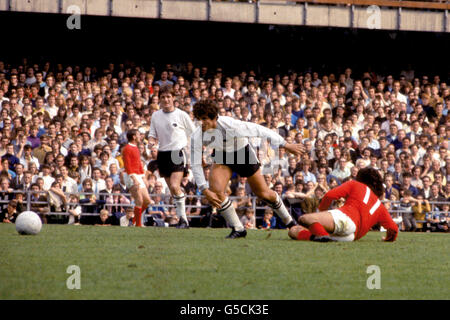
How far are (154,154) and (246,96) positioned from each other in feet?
12.6

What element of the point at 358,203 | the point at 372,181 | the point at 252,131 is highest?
the point at 252,131

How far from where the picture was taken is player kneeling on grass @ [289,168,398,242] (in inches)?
359

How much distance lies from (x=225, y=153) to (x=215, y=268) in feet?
11.9

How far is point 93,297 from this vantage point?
4961 mm

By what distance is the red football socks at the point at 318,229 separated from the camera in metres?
9.19

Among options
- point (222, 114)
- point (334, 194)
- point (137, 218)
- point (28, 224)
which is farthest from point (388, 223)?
point (222, 114)

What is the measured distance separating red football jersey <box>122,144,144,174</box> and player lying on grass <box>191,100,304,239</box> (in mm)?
3268

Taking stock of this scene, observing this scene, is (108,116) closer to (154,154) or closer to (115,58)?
(154,154)

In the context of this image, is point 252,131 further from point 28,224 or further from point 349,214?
point 28,224

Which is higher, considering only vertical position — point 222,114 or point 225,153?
point 222,114

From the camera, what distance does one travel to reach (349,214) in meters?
9.12

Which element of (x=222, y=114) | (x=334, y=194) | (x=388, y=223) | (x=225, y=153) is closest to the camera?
(x=334, y=194)

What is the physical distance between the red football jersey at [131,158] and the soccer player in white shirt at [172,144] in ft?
1.61

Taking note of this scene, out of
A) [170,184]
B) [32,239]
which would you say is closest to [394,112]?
[170,184]
